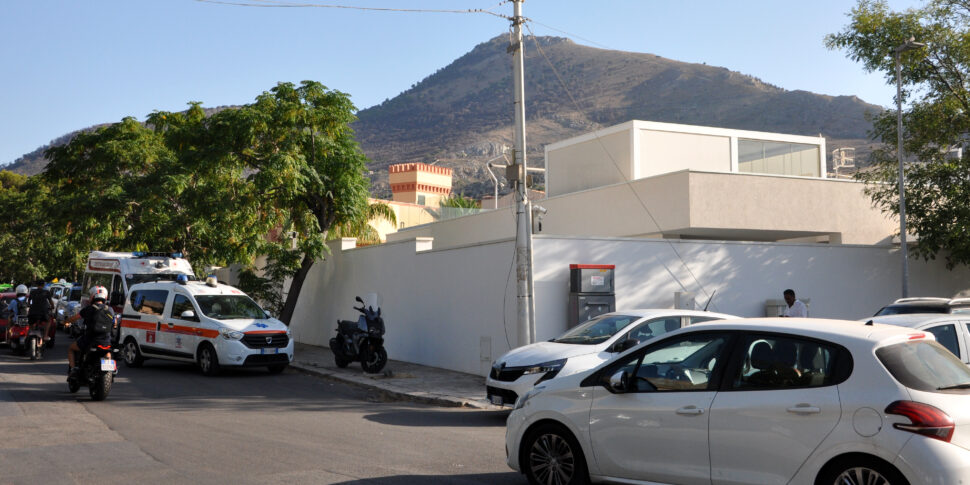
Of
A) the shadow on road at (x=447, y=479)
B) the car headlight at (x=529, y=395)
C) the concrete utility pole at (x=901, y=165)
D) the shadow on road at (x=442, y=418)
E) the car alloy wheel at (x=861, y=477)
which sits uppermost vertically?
the concrete utility pole at (x=901, y=165)

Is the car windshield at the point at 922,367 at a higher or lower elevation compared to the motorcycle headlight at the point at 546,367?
higher

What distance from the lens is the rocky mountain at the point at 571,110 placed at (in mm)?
134500

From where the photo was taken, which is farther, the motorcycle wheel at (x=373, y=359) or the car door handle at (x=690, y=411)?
the motorcycle wheel at (x=373, y=359)

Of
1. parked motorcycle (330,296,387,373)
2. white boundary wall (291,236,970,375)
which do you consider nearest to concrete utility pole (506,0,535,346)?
white boundary wall (291,236,970,375)

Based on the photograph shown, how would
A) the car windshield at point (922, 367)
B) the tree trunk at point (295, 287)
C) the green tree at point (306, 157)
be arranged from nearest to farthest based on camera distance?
1. the car windshield at point (922, 367)
2. the green tree at point (306, 157)
3. the tree trunk at point (295, 287)

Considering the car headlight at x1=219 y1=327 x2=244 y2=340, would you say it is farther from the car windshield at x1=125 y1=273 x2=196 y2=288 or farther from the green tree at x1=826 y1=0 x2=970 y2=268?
the green tree at x1=826 y1=0 x2=970 y2=268

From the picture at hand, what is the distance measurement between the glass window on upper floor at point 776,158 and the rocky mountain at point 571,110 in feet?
276

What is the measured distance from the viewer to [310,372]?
18.5 meters

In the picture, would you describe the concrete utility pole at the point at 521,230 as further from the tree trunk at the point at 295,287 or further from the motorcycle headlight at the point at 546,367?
the tree trunk at the point at 295,287

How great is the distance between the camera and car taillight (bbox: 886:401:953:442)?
195 inches

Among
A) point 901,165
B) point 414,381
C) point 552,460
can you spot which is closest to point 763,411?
point 552,460

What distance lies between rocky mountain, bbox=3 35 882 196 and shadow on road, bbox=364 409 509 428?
97.4 meters

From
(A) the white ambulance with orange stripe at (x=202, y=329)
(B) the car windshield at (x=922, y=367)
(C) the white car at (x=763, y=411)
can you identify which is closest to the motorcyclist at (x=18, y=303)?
(A) the white ambulance with orange stripe at (x=202, y=329)

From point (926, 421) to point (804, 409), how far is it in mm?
725
